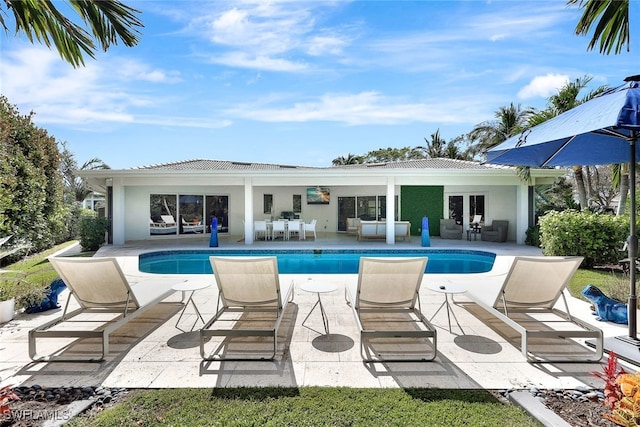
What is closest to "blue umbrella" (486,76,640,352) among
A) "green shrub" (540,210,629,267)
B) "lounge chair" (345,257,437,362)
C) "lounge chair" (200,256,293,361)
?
"lounge chair" (345,257,437,362)

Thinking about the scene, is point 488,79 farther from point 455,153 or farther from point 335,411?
Result: point 455,153

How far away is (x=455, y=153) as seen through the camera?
35.7m

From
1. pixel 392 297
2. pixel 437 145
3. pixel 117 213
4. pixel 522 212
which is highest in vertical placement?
pixel 437 145

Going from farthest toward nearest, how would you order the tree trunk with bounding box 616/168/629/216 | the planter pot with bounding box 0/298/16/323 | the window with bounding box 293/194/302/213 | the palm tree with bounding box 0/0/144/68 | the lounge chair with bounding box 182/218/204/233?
the window with bounding box 293/194/302/213
the lounge chair with bounding box 182/218/204/233
the tree trunk with bounding box 616/168/629/216
the planter pot with bounding box 0/298/16/323
the palm tree with bounding box 0/0/144/68

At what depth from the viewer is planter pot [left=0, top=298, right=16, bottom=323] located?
4.72 metres

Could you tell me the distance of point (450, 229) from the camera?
15438 mm

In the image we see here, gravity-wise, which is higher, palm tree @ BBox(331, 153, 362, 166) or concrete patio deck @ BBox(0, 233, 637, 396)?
palm tree @ BBox(331, 153, 362, 166)

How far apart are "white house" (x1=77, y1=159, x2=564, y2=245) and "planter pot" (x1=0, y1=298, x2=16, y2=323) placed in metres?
8.16

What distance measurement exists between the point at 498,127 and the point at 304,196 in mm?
18251

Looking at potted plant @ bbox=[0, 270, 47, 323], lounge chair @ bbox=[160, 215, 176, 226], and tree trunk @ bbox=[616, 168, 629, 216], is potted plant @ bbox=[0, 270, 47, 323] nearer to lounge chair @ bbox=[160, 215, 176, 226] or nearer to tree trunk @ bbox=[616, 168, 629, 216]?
lounge chair @ bbox=[160, 215, 176, 226]

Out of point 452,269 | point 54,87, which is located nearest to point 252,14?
point 54,87

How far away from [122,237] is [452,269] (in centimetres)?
1257

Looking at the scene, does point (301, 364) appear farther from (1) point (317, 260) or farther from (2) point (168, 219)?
(2) point (168, 219)

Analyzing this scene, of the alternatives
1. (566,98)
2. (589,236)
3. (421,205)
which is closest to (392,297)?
(589,236)
